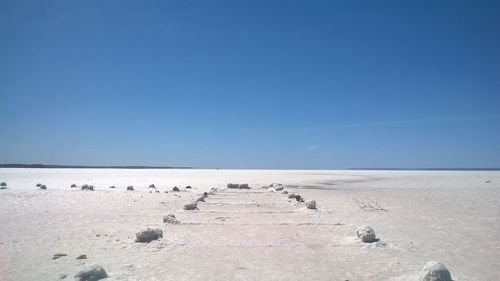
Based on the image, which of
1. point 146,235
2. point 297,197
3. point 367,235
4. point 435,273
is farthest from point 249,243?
point 297,197

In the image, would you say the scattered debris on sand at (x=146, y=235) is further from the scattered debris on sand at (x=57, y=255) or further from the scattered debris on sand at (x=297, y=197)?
the scattered debris on sand at (x=297, y=197)

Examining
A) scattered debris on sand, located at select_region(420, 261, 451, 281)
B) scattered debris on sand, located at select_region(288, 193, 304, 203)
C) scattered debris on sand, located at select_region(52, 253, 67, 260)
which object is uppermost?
scattered debris on sand, located at select_region(288, 193, 304, 203)

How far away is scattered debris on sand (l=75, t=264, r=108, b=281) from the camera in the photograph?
5.35m

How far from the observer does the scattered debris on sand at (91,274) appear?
5352 millimetres

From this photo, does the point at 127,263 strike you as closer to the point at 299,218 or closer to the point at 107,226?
the point at 107,226

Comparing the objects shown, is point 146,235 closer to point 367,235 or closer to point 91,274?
point 91,274

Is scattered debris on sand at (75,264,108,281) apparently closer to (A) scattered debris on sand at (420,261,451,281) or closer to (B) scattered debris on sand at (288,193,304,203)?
(A) scattered debris on sand at (420,261,451,281)

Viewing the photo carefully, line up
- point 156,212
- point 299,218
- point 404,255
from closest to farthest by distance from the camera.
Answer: point 404,255 < point 299,218 < point 156,212

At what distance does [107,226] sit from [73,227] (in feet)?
2.53

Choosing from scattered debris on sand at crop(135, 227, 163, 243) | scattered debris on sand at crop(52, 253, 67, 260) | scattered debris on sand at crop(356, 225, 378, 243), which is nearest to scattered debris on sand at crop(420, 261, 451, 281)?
scattered debris on sand at crop(356, 225, 378, 243)

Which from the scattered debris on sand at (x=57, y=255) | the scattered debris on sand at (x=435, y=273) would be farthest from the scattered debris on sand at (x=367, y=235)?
the scattered debris on sand at (x=57, y=255)

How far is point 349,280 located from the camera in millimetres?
5594

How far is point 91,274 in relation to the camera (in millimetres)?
5391

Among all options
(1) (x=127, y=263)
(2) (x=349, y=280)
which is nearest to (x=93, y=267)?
(1) (x=127, y=263)
